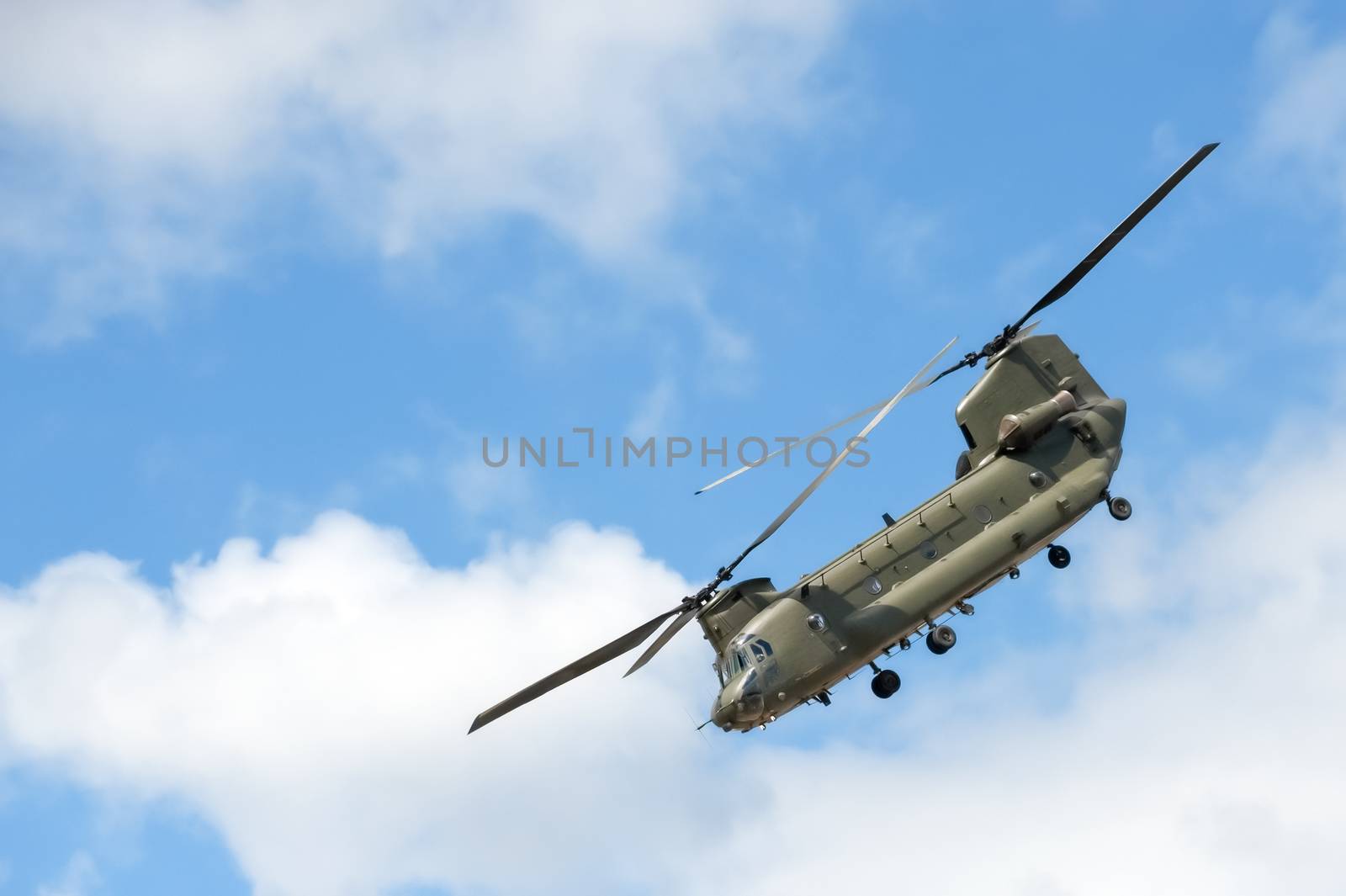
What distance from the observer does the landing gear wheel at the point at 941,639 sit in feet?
173

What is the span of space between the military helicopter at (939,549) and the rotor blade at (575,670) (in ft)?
0.17

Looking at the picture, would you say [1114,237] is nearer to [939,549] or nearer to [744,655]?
[939,549]

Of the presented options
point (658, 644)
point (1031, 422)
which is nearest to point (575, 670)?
point (658, 644)

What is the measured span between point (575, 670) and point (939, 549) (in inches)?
490

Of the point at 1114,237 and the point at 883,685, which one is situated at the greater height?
the point at 1114,237

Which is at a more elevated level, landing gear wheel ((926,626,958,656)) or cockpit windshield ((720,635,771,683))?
cockpit windshield ((720,635,771,683))

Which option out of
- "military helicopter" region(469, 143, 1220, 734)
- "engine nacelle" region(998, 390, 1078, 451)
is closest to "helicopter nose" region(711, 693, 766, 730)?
"military helicopter" region(469, 143, 1220, 734)

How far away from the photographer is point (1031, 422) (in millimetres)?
55781

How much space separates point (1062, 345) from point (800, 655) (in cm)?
1597

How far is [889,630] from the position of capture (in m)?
52.3

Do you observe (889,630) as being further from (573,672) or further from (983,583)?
(573,672)

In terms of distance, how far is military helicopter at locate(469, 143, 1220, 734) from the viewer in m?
51.5

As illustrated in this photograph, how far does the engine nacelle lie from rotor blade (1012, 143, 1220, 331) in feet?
11.1

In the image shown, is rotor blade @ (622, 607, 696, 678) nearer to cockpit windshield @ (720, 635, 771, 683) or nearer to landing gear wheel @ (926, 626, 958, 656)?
cockpit windshield @ (720, 635, 771, 683)
